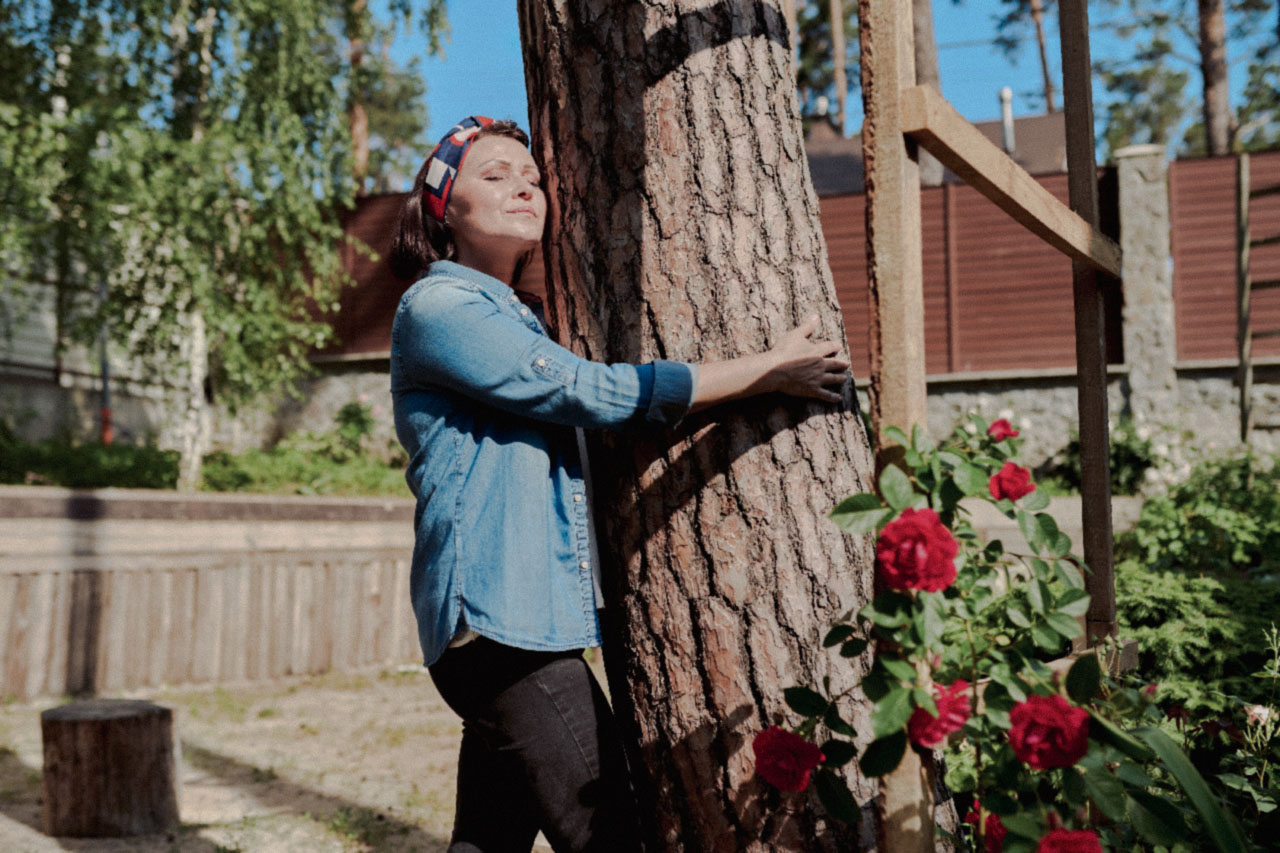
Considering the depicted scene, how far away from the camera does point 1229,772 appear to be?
2.39 meters

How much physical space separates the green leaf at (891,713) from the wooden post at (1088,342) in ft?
3.94

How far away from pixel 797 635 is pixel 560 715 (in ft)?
1.49

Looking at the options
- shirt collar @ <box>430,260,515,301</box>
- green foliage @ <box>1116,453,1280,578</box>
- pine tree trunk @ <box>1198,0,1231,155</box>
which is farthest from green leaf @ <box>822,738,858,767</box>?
pine tree trunk @ <box>1198,0,1231,155</box>

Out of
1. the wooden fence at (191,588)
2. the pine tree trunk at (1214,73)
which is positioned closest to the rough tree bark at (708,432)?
the wooden fence at (191,588)

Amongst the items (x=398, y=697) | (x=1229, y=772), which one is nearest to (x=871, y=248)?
(x=1229, y=772)

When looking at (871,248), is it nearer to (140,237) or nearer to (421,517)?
(421,517)

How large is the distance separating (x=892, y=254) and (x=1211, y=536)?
17.2 ft

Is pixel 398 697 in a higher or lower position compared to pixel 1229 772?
lower

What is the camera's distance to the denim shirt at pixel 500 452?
6.06ft

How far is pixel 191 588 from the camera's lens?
6219 mm

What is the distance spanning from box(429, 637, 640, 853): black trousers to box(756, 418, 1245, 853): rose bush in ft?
1.36

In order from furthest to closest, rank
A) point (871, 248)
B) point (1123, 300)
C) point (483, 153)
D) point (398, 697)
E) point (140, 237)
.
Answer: point (1123, 300)
point (140, 237)
point (398, 697)
point (483, 153)
point (871, 248)

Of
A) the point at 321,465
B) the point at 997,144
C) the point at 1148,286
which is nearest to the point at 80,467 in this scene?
the point at 321,465

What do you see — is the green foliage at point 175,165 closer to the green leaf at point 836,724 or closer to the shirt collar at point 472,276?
the shirt collar at point 472,276
